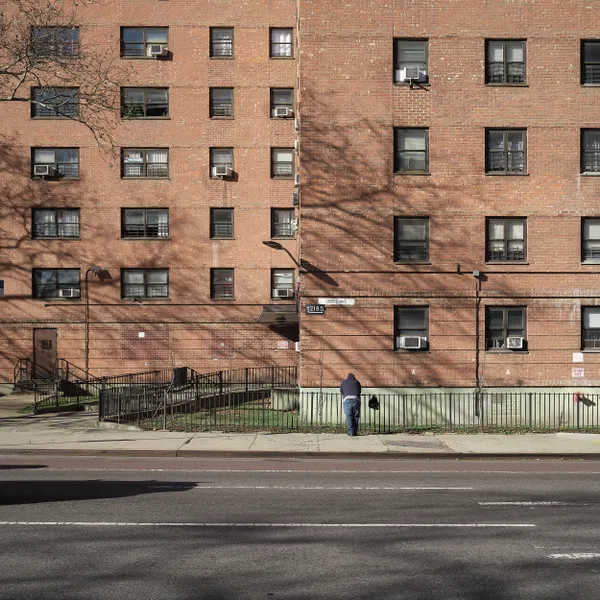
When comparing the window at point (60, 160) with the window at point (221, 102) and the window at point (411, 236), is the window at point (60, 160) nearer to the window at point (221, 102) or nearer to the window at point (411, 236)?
the window at point (221, 102)

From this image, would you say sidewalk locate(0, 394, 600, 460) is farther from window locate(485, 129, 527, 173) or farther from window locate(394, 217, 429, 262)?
window locate(485, 129, 527, 173)

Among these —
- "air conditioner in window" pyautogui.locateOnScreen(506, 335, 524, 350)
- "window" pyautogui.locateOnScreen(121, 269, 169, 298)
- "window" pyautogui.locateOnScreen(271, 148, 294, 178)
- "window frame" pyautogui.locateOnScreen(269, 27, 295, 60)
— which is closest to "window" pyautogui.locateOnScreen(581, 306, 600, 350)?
"air conditioner in window" pyautogui.locateOnScreen(506, 335, 524, 350)

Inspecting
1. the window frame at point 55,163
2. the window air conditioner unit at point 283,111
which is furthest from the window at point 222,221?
the window frame at point 55,163

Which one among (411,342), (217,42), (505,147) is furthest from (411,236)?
(217,42)

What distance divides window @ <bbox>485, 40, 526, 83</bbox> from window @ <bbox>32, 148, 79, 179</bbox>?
19.3 m

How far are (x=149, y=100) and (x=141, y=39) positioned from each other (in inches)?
109

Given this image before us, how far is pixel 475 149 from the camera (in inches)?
994

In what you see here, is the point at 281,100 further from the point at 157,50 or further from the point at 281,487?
the point at 281,487

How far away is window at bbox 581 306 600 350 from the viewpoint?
25578mm

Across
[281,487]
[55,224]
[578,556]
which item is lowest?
[281,487]

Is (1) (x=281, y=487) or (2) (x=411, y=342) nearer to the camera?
(1) (x=281, y=487)

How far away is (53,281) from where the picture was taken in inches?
1449

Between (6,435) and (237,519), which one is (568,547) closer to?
(237,519)

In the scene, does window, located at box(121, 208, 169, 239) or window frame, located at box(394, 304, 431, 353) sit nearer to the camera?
window frame, located at box(394, 304, 431, 353)
